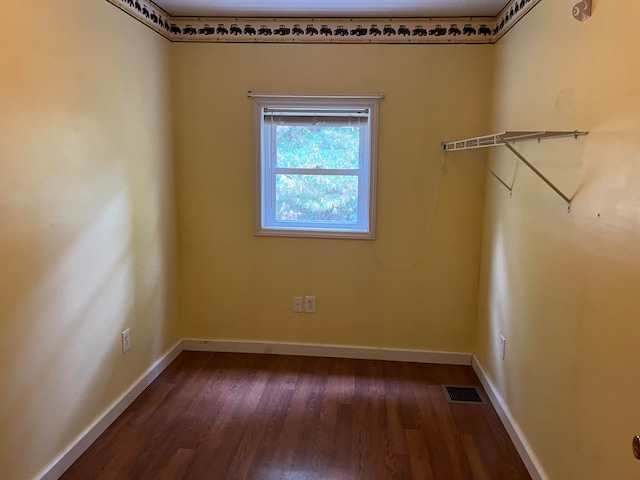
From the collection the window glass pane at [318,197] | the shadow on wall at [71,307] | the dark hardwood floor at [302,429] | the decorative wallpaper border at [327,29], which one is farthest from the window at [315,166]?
the dark hardwood floor at [302,429]

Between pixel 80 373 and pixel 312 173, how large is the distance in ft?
6.12

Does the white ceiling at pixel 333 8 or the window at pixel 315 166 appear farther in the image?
the window at pixel 315 166

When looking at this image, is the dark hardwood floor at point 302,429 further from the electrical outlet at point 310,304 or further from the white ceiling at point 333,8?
the white ceiling at point 333,8

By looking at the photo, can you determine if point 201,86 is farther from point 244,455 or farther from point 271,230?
point 244,455

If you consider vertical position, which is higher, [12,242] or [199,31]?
[199,31]

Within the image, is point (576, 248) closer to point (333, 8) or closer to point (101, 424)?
point (333, 8)

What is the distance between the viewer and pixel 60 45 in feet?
6.21

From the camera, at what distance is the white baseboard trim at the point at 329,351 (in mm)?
3168

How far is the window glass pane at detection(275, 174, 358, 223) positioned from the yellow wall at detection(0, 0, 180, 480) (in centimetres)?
88

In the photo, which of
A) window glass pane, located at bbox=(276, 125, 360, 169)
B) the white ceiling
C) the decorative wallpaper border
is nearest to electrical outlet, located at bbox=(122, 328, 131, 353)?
window glass pane, located at bbox=(276, 125, 360, 169)

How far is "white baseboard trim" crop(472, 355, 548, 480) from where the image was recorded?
6.45 ft

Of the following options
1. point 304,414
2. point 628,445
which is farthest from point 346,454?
point 628,445

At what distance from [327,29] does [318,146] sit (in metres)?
0.76

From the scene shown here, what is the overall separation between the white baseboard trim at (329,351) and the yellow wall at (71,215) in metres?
0.53
